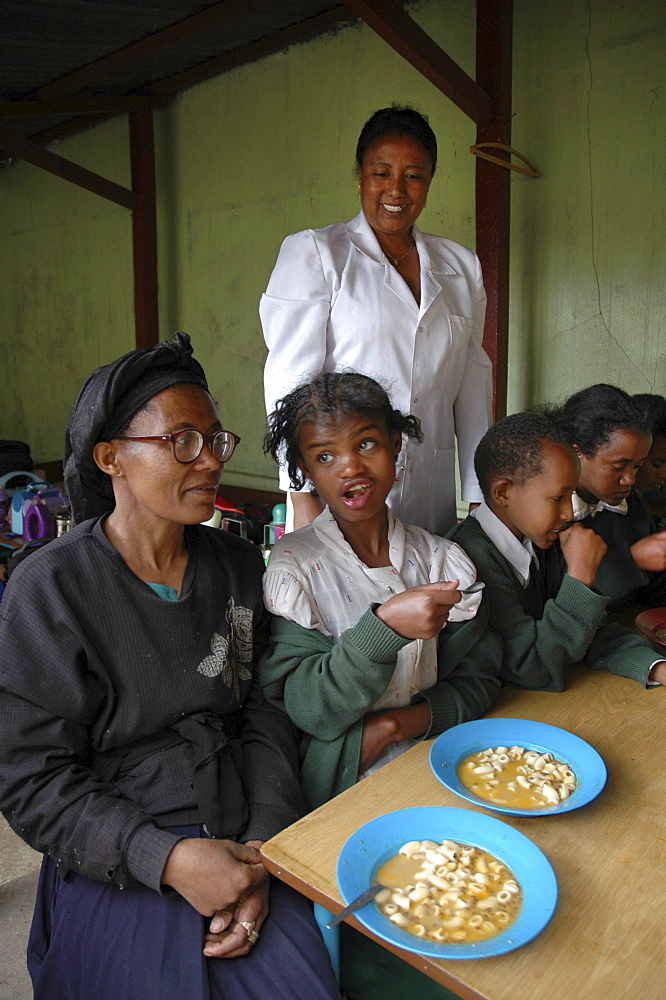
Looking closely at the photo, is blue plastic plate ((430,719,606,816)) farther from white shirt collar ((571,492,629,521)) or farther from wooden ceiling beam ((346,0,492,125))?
wooden ceiling beam ((346,0,492,125))

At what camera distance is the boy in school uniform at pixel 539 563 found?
1.79 metres

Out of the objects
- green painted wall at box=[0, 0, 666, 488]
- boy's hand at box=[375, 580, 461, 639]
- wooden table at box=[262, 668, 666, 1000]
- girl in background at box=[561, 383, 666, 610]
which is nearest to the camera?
wooden table at box=[262, 668, 666, 1000]

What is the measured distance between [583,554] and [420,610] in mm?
603

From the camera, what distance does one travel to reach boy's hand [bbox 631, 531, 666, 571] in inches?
80.5

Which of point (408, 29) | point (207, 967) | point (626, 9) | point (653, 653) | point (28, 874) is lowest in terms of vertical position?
point (28, 874)

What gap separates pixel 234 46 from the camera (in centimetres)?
579

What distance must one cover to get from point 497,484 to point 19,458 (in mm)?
3987

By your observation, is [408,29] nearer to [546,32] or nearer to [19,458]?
[546,32]

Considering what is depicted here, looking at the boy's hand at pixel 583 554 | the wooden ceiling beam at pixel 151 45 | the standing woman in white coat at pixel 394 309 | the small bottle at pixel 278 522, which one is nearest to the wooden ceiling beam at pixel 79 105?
the wooden ceiling beam at pixel 151 45

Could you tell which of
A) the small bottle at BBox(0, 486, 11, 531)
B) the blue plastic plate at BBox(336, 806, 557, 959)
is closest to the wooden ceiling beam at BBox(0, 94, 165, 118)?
the small bottle at BBox(0, 486, 11, 531)

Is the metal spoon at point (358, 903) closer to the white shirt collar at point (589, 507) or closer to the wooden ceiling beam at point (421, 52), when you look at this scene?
the white shirt collar at point (589, 507)

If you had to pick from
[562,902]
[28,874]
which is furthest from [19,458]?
[562,902]

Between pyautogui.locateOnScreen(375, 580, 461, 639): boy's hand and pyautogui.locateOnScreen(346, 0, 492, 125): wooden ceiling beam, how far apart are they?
287 centimetres

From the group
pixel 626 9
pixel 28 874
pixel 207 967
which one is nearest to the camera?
pixel 207 967
